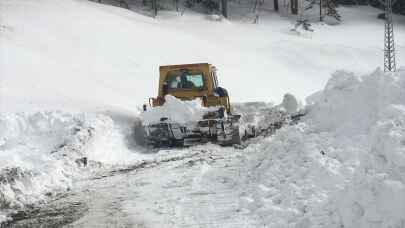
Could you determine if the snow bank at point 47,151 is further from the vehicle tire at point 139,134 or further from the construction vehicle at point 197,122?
the construction vehicle at point 197,122

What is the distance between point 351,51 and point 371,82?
92.8 ft

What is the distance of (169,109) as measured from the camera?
539 inches

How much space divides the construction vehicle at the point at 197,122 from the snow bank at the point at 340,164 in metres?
2.71

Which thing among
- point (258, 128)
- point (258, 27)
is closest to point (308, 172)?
point (258, 128)

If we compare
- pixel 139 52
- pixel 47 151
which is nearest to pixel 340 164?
pixel 47 151

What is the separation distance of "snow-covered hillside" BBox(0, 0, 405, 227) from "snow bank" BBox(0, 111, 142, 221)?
0.08 ft

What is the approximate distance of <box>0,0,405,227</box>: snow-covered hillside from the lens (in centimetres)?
650

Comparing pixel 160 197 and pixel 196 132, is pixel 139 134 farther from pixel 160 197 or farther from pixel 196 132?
pixel 160 197

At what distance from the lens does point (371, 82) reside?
996cm

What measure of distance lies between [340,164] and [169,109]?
6.09 meters

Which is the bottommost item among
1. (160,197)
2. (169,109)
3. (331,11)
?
(160,197)

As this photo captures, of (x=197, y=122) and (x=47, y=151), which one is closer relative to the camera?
(x=47, y=151)

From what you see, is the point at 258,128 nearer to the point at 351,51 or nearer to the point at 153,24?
the point at 153,24

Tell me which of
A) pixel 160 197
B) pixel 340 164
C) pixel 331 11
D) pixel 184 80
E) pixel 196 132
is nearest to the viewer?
pixel 340 164
